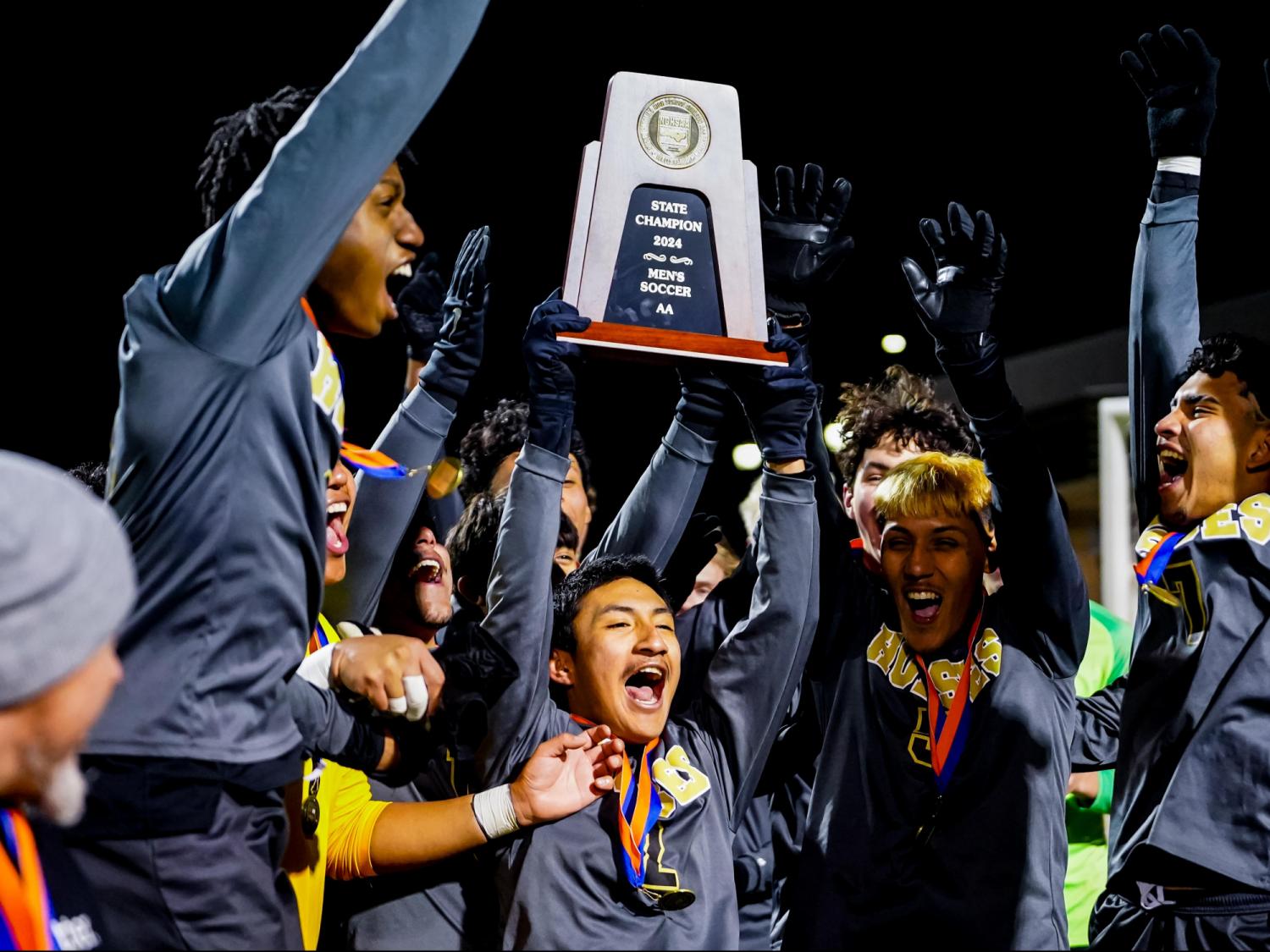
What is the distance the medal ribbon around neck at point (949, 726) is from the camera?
278cm

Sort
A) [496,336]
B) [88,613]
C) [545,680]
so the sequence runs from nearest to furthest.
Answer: [88,613], [545,680], [496,336]

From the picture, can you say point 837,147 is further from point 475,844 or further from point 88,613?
point 88,613

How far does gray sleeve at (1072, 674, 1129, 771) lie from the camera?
3189mm

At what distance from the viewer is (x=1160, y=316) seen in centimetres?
300

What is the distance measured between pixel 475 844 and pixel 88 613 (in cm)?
136

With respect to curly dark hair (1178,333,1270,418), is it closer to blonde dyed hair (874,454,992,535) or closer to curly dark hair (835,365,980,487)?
blonde dyed hair (874,454,992,535)

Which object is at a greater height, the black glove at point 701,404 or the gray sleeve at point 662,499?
the black glove at point 701,404

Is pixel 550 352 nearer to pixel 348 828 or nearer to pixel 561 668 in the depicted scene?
pixel 561 668

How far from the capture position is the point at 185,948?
5.29ft

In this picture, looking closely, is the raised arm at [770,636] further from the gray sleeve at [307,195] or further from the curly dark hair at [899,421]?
the gray sleeve at [307,195]

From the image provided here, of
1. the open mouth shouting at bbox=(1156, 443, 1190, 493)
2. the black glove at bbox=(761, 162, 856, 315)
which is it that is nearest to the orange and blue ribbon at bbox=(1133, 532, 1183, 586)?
the open mouth shouting at bbox=(1156, 443, 1190, 493)

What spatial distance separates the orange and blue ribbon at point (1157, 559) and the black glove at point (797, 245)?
3.27ft

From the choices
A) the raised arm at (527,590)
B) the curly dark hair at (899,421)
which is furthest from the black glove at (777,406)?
the curly dark hair at (899,421)

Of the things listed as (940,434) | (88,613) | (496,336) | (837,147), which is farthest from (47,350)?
(88,613)
